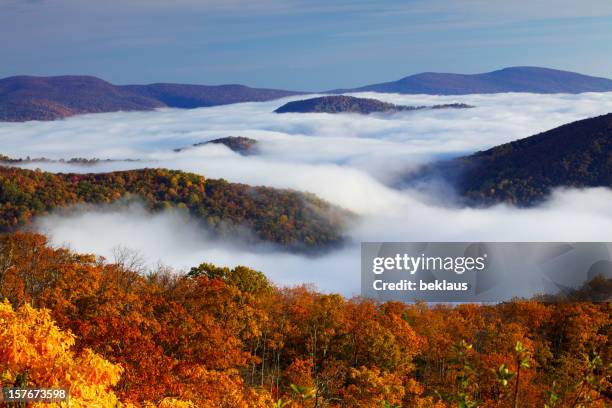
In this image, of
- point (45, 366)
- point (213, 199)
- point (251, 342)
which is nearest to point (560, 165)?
point (213, 199)

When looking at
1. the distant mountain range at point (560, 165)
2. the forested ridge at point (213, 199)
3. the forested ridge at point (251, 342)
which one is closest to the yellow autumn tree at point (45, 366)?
the forested ridge at point (251, 342)

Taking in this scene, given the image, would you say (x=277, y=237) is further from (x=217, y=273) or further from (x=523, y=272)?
(x=217, y=273)

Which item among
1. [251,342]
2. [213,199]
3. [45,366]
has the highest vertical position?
[213,199]

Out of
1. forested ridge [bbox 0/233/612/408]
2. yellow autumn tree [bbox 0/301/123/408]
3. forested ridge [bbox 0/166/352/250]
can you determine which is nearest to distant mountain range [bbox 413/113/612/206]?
forested ridge [bbox 0/166/352/250]

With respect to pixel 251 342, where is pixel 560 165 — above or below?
above

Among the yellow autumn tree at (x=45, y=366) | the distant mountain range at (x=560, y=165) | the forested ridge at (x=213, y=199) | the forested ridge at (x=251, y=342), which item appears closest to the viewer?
the yellow autumn tree at (x=45, y=366)

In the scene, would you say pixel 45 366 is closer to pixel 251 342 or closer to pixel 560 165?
pixel 251 342

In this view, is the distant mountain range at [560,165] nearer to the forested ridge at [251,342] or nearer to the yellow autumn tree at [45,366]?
the forested ridge at [251,342]

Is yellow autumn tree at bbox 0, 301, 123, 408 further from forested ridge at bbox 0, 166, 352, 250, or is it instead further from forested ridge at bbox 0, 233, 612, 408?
forested ridge at bbox 0, 166, 352, 250
